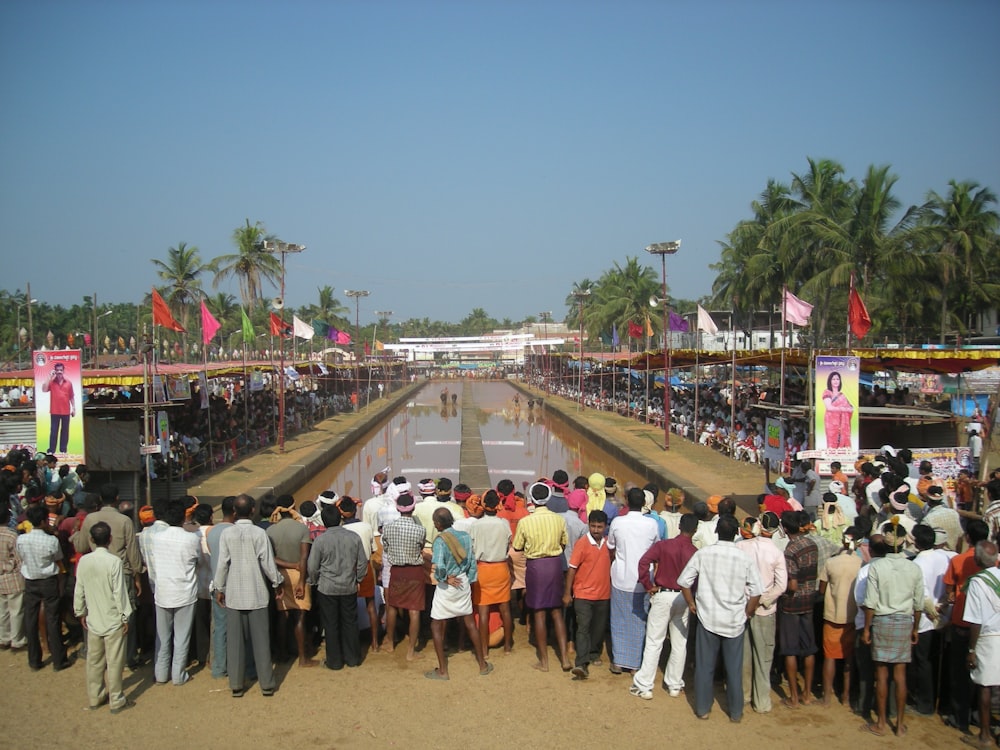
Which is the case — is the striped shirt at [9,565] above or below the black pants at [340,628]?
above

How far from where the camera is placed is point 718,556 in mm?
5230

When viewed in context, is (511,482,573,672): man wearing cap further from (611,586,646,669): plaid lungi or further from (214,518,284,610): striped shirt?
(214,518,284,610): striped shirt

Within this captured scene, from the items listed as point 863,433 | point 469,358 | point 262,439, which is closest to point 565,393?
point 262,439

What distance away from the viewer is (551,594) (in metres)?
6.24

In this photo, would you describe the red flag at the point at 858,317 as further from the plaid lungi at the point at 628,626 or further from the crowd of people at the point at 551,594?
the plaid lungi at the point at 628,626

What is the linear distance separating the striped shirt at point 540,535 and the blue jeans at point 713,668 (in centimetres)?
131

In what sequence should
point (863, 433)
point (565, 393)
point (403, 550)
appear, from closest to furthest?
point (403, 550) → point (863, 433) → point (565, 393)

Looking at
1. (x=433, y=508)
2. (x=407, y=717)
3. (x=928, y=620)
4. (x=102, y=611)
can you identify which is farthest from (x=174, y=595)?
(x=928, y=620)

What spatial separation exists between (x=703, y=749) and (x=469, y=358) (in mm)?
101022

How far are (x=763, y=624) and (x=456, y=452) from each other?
19.3m

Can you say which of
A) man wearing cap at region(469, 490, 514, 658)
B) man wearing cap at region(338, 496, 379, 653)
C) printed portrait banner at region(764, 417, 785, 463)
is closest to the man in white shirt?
man wearing cap at region(338, 496, 379, 653)

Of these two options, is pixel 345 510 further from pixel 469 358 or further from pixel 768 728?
pixel 469 358

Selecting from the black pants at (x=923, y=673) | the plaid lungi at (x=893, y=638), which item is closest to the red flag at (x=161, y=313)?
the plaid lungi at (x=893, y=638)

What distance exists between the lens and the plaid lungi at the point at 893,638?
17.1 feet
